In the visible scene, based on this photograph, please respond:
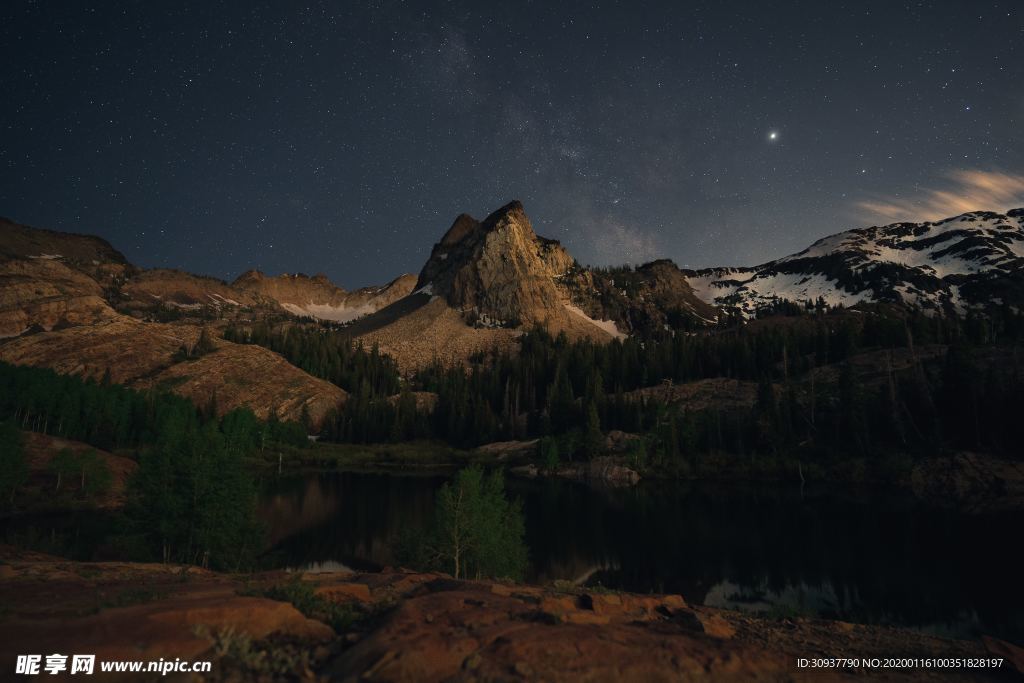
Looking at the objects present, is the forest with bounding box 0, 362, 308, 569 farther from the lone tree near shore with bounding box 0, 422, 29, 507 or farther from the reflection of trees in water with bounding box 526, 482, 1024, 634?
the reflection of trees in water with bounding box 526, 482, 1024, 634

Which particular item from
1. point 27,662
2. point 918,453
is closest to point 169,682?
point 27,662

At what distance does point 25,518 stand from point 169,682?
71372 mm

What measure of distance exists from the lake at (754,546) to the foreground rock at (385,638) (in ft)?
45.2

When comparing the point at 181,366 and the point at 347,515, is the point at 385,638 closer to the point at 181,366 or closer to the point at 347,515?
the point at 347,515

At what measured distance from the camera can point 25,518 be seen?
188ft

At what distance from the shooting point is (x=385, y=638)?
8.98m

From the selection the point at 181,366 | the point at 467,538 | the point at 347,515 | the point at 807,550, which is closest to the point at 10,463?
the point at 347,515

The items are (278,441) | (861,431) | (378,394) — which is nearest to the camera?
(861,431)

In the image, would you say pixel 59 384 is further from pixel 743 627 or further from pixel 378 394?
pixel 743 627

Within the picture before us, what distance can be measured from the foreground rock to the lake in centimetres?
1378

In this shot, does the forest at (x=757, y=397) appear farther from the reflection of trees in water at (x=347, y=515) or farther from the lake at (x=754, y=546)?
the reflection of trees in water at (x=347, y=515)

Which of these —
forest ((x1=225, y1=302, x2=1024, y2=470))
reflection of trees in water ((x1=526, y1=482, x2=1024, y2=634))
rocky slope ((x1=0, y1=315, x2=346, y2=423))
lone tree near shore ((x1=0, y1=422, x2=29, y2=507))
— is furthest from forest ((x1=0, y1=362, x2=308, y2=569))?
forest ((x1=225, y1=302, x2=1024, y2=470))

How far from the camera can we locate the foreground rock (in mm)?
8219

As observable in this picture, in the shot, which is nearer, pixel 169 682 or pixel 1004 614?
pixel 169 682
